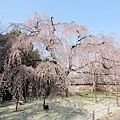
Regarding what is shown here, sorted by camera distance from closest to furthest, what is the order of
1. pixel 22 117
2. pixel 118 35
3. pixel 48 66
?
pixel 22 117
pixel 48 66
pixel 118 35

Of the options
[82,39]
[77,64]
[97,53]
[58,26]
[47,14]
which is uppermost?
[47,14]

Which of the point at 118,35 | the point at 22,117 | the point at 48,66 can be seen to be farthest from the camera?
the point at 118,35

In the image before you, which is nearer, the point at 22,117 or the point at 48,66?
the point at 22,117

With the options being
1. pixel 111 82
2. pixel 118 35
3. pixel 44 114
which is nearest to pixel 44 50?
pixel 44 114

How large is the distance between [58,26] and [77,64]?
2540 mm

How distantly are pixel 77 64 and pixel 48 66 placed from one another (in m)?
3.38

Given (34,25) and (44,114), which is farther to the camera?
(34,25)

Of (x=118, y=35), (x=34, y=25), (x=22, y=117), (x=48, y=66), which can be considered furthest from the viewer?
(x=118, y=35)

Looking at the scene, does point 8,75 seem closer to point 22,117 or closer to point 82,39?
point 22,117

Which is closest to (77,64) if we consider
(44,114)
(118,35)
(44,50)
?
(44,50)

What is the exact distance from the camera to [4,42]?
8234 mm

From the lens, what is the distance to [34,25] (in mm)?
9828

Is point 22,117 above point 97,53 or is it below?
below

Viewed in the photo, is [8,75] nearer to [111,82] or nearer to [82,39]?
[82,39]
